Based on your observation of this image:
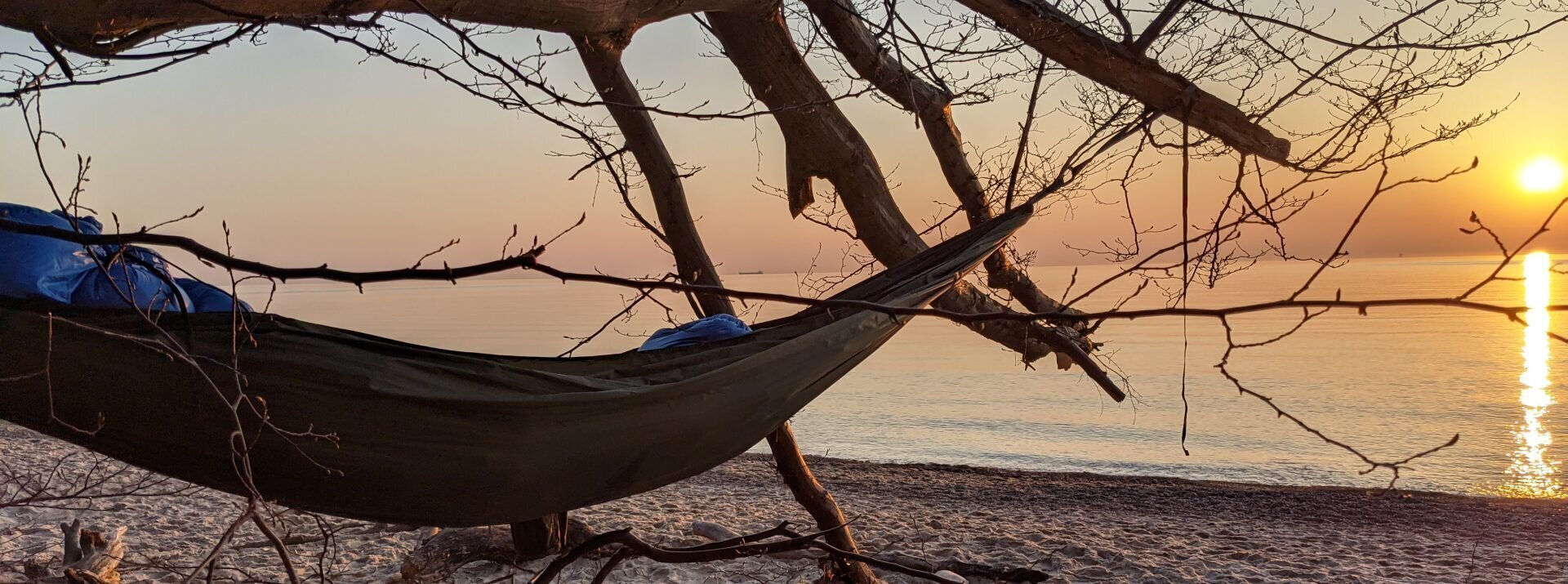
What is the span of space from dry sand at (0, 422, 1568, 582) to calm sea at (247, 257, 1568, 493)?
1.88 feet

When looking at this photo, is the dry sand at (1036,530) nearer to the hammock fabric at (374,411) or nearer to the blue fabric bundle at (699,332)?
the blue fabric bundle at (699,332)

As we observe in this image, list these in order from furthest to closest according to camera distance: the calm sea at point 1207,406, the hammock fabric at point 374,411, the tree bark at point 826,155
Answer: the calm sea at point 1207,406, the tree bark at point 826,155, the hammock fabric at point 374,411

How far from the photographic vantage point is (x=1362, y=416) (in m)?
7.65

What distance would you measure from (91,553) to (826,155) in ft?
8.53

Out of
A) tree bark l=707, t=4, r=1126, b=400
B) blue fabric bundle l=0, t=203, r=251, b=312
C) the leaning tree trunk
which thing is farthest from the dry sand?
blue fabric bundle l=0, t=203, r=251, b=312

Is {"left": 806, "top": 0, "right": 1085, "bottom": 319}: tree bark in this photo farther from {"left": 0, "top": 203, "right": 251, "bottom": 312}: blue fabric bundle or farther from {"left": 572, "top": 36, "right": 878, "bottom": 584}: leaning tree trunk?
{"left": 0, "top": 203, "right": 251, "bottom": 312}: blue fabric bundle

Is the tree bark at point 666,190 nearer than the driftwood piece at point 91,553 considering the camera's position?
Yes

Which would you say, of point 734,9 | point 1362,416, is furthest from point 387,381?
point 1362,416

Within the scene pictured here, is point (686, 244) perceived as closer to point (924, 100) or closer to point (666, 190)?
point (666, 190)

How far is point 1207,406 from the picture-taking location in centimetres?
859

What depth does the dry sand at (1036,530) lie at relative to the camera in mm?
3562

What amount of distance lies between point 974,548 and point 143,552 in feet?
10.9

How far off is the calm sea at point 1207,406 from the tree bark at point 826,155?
0.42m

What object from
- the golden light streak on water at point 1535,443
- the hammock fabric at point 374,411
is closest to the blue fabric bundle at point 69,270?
Answer: the hammock fabric at point 374,411
